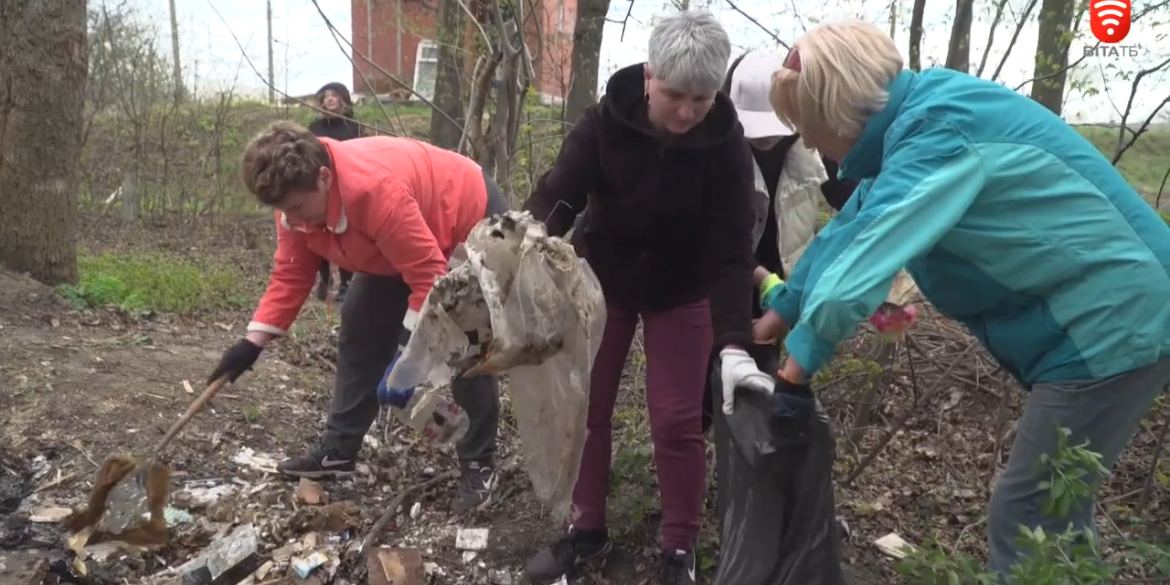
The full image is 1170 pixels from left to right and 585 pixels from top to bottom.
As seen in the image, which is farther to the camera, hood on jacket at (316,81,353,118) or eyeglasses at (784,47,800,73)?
hood on jacket at (316,81,353,118)

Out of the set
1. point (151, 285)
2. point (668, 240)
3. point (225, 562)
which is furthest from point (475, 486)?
point (151, 285)

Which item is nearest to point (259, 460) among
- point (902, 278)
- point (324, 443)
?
point (324, 443)

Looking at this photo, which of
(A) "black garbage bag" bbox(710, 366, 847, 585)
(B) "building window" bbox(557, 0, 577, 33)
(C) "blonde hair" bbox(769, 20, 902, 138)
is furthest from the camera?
(B) "building window" bbox(557, 0, 577, 33)

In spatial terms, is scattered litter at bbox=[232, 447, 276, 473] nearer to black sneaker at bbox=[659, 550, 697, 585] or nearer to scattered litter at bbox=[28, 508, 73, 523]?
scattered litter at bbox=[28, 508, 73, 523]

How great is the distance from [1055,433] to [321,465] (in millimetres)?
2675

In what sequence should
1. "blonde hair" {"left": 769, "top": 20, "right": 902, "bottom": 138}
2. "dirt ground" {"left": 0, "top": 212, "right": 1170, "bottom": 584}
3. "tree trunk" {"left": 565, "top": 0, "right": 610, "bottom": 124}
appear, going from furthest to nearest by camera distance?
"tree trunk" {"left": 565, "top": 0, "right": 610, "bottom": 124}
"dirt ground" {"left": 0, "top": 212, "right": 1170, "bottom": 584}
"blonde hair" {"left": 769, "top": 20, "right": 902, "bottom": 138}

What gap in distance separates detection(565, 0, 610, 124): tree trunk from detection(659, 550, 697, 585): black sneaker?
4.23 meters

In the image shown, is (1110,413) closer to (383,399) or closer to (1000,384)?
(383,399)

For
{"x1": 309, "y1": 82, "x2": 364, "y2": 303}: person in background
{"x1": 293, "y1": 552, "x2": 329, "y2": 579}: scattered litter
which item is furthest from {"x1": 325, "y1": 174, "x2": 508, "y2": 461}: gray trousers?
{"x1": 309, "y1": 82, "x2": 364, "y2": 303}: person in background

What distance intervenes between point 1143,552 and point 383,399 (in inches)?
79.1

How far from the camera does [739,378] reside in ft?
7.72

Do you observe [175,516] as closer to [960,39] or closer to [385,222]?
[385,222]

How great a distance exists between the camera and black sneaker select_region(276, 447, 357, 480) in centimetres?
370

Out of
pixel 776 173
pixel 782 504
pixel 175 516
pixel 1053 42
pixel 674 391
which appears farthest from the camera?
pixel 1053 42
